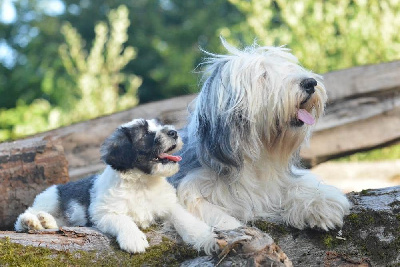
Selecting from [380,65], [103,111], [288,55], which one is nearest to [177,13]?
[103,111]

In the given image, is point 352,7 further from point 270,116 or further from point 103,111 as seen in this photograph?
point 270,116

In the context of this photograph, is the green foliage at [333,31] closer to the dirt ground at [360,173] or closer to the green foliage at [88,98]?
the dirt ground at [360,173]

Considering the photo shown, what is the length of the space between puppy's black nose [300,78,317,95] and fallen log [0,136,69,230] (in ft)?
8.17

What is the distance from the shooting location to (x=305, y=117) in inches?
158

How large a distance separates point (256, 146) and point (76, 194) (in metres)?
1.29

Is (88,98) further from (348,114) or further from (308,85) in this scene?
(308,85)

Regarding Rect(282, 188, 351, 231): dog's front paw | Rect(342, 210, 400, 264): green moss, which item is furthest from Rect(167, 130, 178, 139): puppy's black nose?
Rect(342, 210, 400, 264): green moss

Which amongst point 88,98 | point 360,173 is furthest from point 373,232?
point 88,98

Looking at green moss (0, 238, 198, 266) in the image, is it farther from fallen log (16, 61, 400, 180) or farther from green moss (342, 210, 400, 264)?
fallen log (16, 61, 400, 180)

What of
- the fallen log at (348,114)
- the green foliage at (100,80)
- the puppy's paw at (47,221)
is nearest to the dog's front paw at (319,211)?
the puppy's paw at (47,221)

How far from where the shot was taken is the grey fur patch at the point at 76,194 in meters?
4.28

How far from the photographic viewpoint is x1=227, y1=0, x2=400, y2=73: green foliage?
36.8ft

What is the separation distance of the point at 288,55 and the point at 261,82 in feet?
1.12

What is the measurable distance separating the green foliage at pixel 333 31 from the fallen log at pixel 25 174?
20.5 feet
